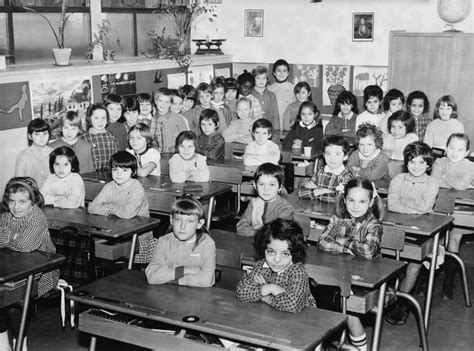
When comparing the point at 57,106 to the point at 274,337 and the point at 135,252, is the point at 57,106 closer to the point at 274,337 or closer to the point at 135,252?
the point at 135,252

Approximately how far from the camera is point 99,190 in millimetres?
5812

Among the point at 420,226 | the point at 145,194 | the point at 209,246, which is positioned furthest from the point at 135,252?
the point at 420,226

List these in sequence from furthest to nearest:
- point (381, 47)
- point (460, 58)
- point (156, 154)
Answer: point (381, 47)
point (460, 58)
point (156, 154)

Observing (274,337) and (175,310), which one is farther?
(175,310)

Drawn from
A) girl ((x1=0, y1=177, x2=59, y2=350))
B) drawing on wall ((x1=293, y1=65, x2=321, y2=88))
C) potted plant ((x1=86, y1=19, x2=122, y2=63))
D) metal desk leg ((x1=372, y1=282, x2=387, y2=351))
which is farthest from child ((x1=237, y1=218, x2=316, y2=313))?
drawing on wall ((x1=293, y1=65, x2=321, y2=88))

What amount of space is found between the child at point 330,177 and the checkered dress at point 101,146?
213 centimetres

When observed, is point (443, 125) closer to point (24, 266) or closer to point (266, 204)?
point (266, 204)

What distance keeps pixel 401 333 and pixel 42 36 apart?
16.8 ft

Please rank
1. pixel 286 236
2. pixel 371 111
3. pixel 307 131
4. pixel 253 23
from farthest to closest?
pixel 253 23 → pixel 371 111 → pixel 307 131 → pixel 286 236

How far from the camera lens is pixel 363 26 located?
30.0 feet

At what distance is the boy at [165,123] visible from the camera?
7699 mm

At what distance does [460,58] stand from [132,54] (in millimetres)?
3985

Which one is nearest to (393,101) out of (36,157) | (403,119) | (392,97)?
(392,97)

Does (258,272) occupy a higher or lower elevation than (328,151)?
lower
